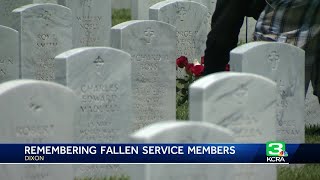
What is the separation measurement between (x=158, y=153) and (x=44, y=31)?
16.1ft

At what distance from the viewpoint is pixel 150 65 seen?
891 centimetres

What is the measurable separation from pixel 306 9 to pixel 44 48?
3041 millimetres

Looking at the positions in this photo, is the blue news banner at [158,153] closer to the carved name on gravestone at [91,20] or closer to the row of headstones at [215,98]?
the row of headstones at [215,98]

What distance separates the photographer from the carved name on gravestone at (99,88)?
749 centimetres

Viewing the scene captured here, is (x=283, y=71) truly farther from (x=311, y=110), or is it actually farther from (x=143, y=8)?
(x=143, y=8)

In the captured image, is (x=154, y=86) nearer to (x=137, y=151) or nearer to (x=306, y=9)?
(x=306, y=9)

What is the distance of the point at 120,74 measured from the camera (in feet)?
25.0

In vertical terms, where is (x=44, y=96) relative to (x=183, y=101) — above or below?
above

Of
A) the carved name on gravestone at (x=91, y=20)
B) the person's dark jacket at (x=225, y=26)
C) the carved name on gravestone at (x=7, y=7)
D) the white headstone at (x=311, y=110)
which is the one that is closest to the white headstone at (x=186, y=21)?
the carved name on gravestone at (x=91, y=20)

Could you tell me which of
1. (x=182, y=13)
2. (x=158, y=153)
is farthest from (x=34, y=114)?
(x=182, y=13)

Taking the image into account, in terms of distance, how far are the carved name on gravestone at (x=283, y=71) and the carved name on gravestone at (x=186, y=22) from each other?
3.76 metres

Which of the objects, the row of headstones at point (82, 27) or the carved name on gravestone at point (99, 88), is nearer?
the carved name on gravestone at point (99, 88)

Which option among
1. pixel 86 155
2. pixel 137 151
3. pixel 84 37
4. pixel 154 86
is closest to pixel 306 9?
pixel 154 86

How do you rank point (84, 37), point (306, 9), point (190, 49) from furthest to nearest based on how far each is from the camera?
point (84, 37) < point (190, 49) < point (306, 9)
